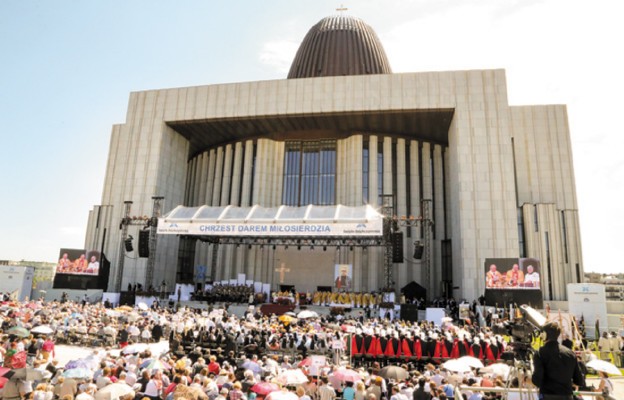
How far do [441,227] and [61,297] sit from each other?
33746 millimetres

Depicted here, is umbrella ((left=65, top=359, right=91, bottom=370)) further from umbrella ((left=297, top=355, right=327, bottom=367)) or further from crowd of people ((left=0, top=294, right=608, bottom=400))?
umbrella ((left=297, top=355, right=327, bottom=367))

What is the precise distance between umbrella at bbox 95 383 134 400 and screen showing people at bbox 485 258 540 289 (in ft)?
83.0

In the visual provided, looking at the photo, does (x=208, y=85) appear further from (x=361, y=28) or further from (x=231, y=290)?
(x=361, y=28)

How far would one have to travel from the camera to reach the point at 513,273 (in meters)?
27.9

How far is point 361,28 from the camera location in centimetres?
5603

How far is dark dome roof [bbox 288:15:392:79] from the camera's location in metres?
52.8

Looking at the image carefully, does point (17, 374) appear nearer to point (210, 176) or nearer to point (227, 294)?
point (227, 294)

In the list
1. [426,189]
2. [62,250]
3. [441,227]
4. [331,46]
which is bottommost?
[62,250]

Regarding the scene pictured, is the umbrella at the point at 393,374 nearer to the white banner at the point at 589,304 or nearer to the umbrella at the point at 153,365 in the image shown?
the umbrella at the point at 153,365

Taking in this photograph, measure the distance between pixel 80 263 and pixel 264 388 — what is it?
32.0m

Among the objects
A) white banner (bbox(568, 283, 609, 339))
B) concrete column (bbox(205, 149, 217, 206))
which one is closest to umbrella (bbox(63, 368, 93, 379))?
white banner (bbox(568, 283, 609, 339))

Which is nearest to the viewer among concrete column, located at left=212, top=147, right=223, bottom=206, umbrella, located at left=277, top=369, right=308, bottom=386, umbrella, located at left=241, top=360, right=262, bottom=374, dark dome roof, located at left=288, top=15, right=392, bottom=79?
umbrella, located at left=277, top=369, right=308, bottom=386

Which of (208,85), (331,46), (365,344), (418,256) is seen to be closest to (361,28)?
(331,46)

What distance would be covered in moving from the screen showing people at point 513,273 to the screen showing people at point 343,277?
12116mm
